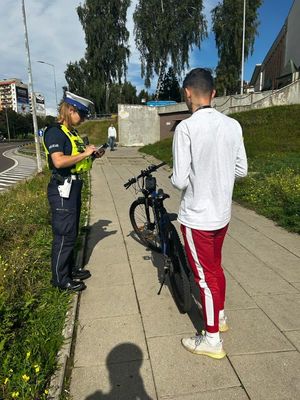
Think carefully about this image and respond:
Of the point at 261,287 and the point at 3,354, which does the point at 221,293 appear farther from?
the point at 3,354

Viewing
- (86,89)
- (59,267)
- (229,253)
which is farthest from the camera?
(86,89)

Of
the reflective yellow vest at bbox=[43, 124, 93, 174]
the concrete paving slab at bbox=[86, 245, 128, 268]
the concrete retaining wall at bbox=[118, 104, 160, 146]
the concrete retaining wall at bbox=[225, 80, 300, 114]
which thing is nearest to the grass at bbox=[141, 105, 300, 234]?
the concrete retaining wall at bbox=[225, 80, 300, 114]


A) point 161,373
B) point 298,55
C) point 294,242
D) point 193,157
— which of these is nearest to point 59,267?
point 161,373

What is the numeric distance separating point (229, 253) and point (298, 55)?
3435cm

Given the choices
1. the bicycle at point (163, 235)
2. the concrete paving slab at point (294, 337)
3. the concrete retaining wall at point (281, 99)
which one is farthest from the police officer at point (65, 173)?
the concrete retaining wall at point (281, 99)

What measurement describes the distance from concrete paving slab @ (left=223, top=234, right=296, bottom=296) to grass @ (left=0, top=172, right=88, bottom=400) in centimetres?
191

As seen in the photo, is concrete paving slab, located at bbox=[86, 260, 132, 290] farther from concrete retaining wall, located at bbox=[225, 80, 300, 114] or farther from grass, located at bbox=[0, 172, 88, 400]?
concrete retaining wall, located at bbox=[225, 80, 300, 114]

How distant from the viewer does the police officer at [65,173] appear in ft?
10.3

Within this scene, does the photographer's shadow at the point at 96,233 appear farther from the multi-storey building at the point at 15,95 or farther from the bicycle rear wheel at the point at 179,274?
the multi-storey building at the point at 15,95

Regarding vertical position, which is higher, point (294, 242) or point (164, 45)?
point (164, 45)

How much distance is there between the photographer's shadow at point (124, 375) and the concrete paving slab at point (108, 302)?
53 centimetres

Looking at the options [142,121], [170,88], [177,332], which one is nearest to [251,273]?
[177,332]

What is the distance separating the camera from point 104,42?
132 feet

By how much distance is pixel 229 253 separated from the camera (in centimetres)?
466
